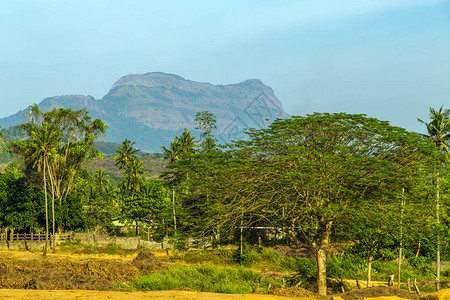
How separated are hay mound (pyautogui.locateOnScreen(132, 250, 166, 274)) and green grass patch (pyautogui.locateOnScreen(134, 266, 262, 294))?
98 cm

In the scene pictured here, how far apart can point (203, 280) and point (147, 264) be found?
5.37m

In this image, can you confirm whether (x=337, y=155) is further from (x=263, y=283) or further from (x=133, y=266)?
(x=133, y=266)

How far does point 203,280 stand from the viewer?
30094mm

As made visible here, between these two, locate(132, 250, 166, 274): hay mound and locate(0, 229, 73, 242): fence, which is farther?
locate(0, 229, 73, 242): fence

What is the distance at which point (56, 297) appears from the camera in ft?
63.3

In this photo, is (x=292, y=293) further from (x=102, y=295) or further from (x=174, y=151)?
(x=174, y=151)

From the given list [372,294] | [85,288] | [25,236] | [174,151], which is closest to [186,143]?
[174,151]

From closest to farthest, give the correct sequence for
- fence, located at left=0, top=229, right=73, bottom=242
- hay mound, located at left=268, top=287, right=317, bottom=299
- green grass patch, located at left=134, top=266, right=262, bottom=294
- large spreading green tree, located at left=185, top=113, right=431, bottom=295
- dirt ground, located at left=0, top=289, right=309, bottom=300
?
dirt ground, located at left=0, top=289, right=309, bottom=300, hay mound, located at left=268, top=287, right=317, bottom=299, large spreading green tree, located at left=185, top=113, right=431, bottom=295, green grass patch, located at left=134, top=266, right=262, bottom=294, fence, located at left=0, top=229, right=73, bottom=242

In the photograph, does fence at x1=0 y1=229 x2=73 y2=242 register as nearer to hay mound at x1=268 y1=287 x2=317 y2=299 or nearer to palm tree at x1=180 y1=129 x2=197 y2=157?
palm tree at x1=180 y1=129 x2=197 y2=157

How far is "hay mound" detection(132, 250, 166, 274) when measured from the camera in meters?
32.9

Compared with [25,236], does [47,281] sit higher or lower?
higher

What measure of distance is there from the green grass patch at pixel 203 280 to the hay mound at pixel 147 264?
0.98 metres

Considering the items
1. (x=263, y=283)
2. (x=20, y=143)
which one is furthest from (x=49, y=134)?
(x=263, y=283)

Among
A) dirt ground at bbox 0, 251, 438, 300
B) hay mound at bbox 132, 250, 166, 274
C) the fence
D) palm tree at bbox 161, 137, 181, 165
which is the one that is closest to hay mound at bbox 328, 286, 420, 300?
dirt ground at bbox 0, 251, 438, 300
